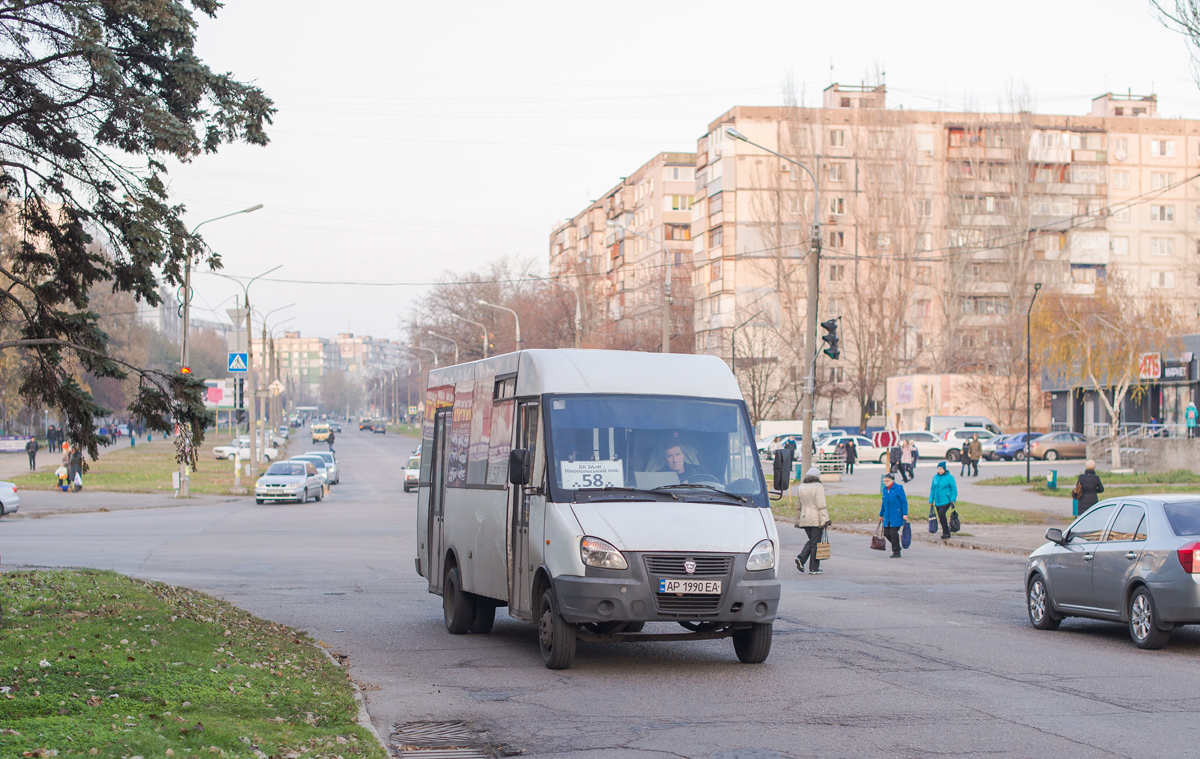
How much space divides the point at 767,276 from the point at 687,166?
2195 centimetres

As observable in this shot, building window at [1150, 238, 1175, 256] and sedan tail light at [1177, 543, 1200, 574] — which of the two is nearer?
sedan tail light at [1177, 543, 1200, 574]

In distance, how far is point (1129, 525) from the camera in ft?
40.9

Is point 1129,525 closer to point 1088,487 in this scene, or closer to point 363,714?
point 363,714

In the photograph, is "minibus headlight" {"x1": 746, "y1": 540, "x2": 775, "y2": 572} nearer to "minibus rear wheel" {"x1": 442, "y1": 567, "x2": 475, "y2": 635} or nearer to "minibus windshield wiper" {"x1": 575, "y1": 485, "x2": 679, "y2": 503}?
"minibus windshield wiper" {"x1": 575, "y1": 485, "x2": 679, "y2": 503}

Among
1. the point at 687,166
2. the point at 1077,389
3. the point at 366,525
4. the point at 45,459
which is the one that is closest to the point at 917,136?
the point at 687,166

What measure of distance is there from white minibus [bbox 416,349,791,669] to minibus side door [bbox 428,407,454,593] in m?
1.28

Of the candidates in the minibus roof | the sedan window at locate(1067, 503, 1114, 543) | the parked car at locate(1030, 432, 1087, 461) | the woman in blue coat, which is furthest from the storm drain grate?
the parked car at locate(1030, 432, 1087, 461)

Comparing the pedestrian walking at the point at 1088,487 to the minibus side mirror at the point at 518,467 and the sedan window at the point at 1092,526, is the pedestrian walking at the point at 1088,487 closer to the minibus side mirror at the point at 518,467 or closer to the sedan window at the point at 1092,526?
the sedan window at the point at 1092,526

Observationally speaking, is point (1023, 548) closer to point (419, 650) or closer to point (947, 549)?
point (947, 549)

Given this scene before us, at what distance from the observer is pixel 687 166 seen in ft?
351

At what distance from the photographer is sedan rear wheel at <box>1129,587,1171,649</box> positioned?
11658mm

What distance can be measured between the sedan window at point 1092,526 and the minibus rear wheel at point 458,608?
20.6 ft

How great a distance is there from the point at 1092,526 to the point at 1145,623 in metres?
1.52

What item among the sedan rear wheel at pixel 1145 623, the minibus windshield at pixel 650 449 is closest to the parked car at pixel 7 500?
the minibus windshield at pixel 650 449
